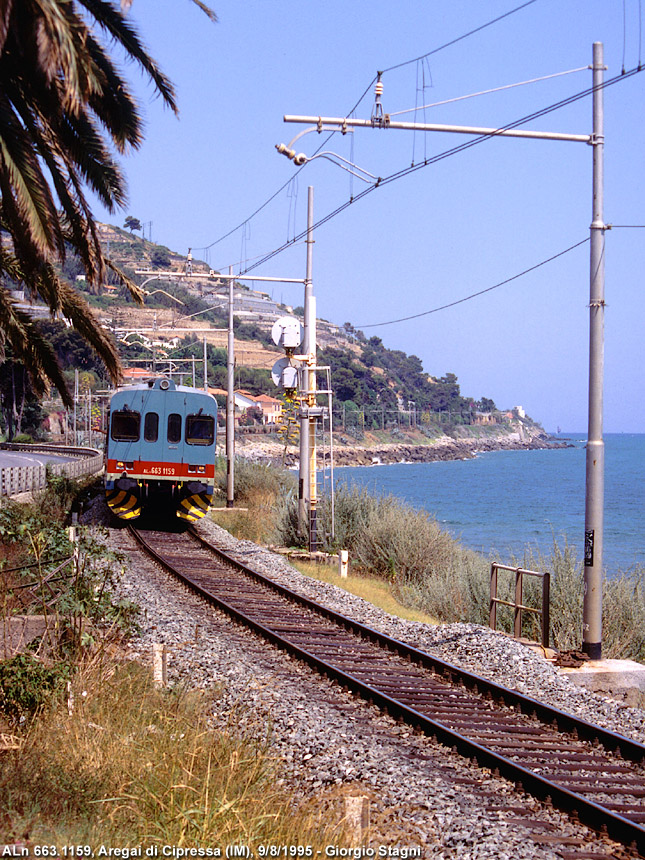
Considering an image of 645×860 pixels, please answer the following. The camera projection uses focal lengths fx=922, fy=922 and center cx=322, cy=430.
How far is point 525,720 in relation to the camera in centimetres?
875

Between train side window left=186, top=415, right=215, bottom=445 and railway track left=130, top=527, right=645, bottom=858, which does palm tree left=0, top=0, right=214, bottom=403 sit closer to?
railway track left=130, top=527, right=645, bottom=858

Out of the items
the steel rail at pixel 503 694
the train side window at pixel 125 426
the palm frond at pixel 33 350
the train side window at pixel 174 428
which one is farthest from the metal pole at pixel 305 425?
the steel rail at pixel 503 694

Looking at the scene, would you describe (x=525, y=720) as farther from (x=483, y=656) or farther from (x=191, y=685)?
(x=191, y=685)

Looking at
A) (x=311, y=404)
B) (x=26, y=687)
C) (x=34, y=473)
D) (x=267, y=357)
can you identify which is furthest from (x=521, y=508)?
(x=267, y=357)

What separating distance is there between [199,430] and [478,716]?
15.5 m

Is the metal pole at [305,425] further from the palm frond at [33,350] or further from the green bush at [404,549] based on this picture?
the palm frond at [33,350]

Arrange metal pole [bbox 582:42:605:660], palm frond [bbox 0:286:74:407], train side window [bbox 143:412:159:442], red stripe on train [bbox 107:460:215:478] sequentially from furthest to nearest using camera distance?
1. train side window [bbox 143:412:159:442]
2. red stripe on train [bbox 107:460:215:478]
3. palm frond [bbox 0:286:74:407]
4. metal pole [bbox 582:42:605:660]

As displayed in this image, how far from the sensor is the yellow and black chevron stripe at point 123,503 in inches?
899

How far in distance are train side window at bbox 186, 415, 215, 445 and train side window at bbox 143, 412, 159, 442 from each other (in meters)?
0.79

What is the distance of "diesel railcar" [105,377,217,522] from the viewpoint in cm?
2259

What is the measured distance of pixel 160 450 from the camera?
22.9 metres

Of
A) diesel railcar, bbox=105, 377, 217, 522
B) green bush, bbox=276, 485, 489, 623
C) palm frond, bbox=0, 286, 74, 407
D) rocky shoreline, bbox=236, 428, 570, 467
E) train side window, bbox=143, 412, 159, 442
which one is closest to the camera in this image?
palm frond, bbox=0, 286, 74, 407

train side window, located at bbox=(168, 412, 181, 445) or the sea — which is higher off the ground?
train side window, located at bbox=(168, 412, 181, 445)

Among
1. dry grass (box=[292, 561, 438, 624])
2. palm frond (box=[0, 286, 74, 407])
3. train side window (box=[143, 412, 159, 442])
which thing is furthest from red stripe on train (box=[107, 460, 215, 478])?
palm frond (box=[0, 286, 74, 407])
